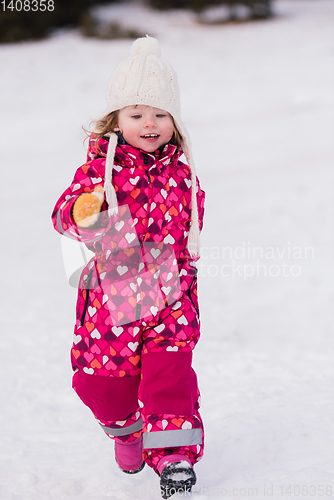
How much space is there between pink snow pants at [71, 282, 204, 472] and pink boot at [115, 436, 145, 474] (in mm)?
161

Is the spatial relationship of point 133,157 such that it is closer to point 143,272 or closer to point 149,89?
point 149,89

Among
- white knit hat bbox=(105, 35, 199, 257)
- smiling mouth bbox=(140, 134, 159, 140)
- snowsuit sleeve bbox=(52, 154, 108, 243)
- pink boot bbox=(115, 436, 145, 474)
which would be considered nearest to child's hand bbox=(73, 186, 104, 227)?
snowsuit sleeve bbox=(52, 154, 108, 243)

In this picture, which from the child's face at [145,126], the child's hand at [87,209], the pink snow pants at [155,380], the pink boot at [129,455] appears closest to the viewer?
the child's hand at [87,209]

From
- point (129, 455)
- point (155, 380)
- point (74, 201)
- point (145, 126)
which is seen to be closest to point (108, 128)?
point (145, 126)

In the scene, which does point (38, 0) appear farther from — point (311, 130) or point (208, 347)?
point (208, 347)

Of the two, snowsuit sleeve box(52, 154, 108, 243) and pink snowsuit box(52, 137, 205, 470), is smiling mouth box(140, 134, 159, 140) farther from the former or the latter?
snowsuit sleeve box(52, 154, 108, 243)

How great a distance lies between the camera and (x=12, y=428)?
99.9 inches

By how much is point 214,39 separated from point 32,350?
1082cm

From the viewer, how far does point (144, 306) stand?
1818mm

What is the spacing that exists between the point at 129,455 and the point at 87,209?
101 cm

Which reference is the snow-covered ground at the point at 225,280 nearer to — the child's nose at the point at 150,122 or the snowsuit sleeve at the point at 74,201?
the snowsuit sleeve at the point at 74,201

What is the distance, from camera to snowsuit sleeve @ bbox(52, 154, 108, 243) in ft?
5.48

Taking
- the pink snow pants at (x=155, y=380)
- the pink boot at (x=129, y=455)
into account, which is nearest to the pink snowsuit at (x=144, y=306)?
the pink snow pants at (x=155, y=380)

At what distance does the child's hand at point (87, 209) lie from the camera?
1636 mm
